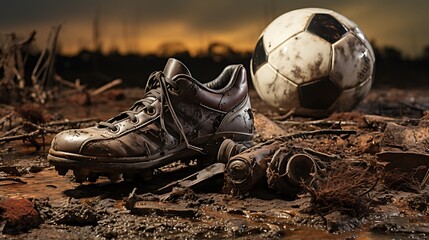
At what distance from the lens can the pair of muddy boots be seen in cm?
241

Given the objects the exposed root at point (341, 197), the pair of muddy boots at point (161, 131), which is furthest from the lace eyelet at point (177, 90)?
the exposed root at point (341, 197)

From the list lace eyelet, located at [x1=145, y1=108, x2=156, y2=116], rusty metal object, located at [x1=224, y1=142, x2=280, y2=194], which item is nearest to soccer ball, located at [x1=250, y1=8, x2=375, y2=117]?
lace eyelet, located at [x1=145, y1=108, x2=156, y2=116]

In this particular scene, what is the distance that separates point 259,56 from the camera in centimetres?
479

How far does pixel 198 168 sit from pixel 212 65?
952cm

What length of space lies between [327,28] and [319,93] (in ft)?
1.70

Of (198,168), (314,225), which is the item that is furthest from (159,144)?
(314,225)

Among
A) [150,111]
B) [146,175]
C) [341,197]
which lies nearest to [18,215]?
[146,175]

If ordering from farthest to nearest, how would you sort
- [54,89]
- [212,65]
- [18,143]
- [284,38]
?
[212,65]
[54,89]
[284,38]
[18,143]

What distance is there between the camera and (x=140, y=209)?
7.11 feet

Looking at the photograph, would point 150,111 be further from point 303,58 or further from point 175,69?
point 303,58

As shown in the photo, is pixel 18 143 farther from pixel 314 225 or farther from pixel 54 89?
pixel 54 89

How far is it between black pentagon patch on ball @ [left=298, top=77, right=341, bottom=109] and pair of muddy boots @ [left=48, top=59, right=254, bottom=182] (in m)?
1.76

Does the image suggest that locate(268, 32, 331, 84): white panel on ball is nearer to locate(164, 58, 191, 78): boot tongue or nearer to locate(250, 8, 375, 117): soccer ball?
locate(250, 8, 375, 117): soccer ball

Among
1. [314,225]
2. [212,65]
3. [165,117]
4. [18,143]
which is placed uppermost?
[165,117]
